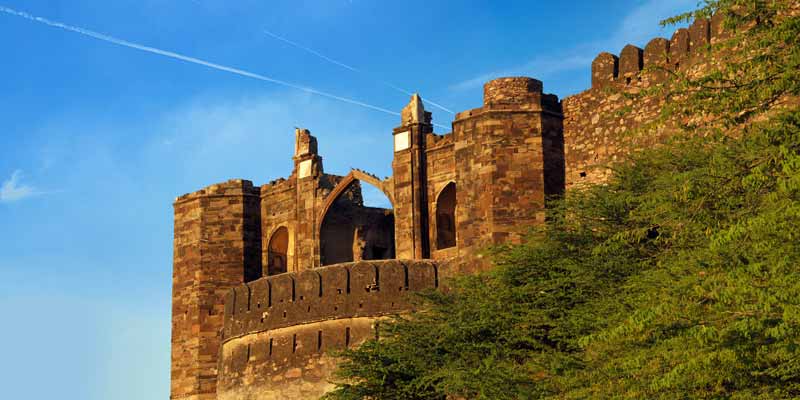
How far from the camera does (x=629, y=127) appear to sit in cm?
2520

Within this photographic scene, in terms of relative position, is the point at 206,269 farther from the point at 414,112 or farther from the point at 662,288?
the point at 662,288

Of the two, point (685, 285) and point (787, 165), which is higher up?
point (787, 165)

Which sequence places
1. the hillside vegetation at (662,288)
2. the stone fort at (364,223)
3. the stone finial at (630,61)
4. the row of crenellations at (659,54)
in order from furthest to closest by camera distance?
the stone fort at (364,223) < the stone finial at (630,61) < the row of crenellations at (659,54) < the hillside vegetation at (662,288)

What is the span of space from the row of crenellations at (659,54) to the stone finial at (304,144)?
7647mm

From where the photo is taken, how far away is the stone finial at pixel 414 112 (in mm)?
29125

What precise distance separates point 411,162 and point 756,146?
47.0ft

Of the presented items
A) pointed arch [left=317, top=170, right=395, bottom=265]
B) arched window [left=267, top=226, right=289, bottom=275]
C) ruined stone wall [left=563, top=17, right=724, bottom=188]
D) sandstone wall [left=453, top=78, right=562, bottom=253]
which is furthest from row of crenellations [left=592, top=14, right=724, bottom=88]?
arched window [left=267, top=226, right=289, bottom=275]

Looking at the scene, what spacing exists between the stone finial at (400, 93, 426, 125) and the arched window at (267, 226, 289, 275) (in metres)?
4.53

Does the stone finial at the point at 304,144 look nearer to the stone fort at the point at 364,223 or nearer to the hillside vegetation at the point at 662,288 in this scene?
the stone fort at the point at 364,223

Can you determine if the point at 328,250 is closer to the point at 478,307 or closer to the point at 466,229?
the point at 466,229

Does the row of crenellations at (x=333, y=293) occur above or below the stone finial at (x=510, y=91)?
below

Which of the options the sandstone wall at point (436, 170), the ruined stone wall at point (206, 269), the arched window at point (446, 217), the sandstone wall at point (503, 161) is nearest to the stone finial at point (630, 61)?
the sandstone wall at point (503, 161)

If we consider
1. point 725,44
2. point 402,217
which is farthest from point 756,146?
point 402,217

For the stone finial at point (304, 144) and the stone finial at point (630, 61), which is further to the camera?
the stone finial at point (304, 144)
